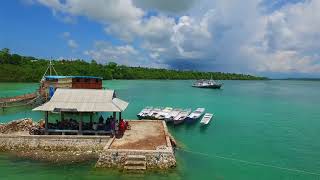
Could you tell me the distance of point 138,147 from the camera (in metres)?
23.0

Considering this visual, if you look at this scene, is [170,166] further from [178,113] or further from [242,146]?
[178,113]

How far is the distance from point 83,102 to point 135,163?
6.85 metres

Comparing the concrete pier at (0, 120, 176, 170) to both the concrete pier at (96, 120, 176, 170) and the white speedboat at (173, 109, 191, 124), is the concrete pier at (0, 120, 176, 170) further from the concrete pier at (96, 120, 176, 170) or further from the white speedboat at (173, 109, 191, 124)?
the white speedboat at (173, 109, 191, 124)

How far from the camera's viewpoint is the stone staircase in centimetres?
2097

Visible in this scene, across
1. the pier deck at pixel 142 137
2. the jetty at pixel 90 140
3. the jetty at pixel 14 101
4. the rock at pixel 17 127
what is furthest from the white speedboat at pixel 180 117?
the jetty at pixel 14 101

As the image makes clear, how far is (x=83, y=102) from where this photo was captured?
25.5 metres

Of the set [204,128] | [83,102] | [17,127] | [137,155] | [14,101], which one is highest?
[83,102]

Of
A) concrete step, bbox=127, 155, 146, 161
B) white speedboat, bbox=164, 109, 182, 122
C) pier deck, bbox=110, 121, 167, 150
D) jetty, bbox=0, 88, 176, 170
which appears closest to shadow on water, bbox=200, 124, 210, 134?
white speedboat, bbox=164, 109, 182, 122

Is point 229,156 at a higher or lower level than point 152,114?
lower

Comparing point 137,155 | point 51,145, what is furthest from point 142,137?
point 51,145

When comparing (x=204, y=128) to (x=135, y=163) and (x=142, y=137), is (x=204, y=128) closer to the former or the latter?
(x=142, y=137)

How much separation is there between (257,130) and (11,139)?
26794mm

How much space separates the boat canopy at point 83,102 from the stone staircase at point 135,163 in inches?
174

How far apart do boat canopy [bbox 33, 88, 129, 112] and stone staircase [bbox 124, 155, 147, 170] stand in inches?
174
